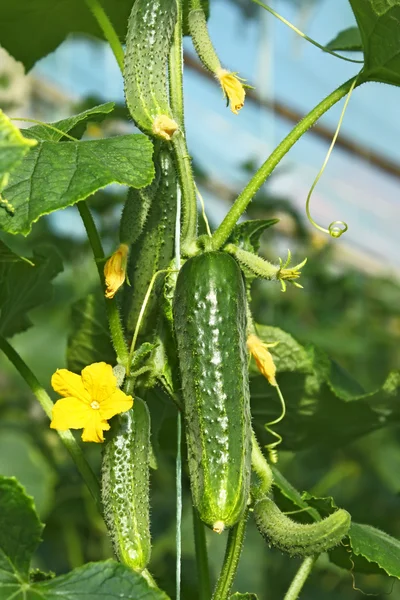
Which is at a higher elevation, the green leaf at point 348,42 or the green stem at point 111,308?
the green leaf at point 348,42

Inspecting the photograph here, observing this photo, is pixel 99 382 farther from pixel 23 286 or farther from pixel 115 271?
pixel 23 286

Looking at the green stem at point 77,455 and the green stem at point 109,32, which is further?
the green stem at point 109,32

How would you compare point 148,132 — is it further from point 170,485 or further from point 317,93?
point 317,93

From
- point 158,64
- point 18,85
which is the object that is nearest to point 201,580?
point 158,64

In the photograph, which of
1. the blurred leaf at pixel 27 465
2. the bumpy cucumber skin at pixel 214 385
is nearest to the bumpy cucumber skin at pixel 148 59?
the bumpy cucumber skin at pixel 214 385

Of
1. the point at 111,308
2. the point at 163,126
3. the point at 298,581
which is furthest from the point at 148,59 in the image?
the point at 298,581

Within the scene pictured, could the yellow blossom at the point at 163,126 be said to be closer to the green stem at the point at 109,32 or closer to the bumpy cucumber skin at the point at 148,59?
the bumpy cucumber skin at the point at 148,59

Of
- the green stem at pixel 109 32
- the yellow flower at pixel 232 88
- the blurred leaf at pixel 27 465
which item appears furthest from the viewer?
the blurred leaf at pixel 27 465
